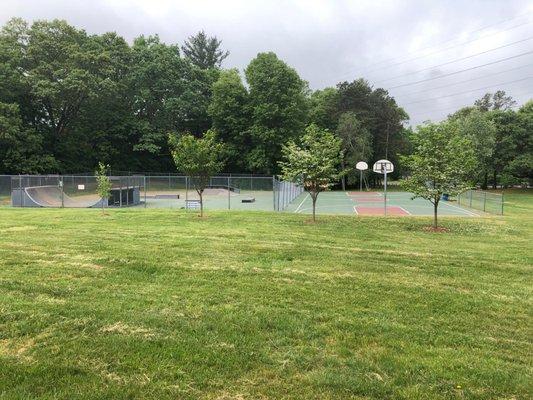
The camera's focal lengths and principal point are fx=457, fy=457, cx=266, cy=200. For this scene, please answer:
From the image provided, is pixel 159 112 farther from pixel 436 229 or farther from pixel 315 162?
pixel 436 229

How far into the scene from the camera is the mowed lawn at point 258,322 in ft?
12.1

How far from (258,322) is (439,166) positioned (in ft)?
41.5

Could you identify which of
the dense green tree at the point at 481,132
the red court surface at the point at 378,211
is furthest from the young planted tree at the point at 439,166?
the dense green tree at the point at 481,132

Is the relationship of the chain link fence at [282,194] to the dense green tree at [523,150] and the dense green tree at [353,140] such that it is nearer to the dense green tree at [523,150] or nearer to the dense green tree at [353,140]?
the dense green tree at [353,140]

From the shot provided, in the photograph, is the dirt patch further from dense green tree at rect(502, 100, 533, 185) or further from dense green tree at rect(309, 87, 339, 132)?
dense green tree at rect(309, 87, 339, 132)

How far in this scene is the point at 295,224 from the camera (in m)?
15.9

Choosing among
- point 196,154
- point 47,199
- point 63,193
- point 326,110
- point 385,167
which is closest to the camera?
point 196,154

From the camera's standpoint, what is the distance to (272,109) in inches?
2206

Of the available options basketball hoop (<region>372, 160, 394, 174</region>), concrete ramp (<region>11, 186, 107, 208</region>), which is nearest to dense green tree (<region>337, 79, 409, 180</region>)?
basketball hoop (<region>372, 160, 394, 174</region>)

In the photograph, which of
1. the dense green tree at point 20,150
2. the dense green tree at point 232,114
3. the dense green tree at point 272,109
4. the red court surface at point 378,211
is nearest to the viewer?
the red court surface at point 378,211

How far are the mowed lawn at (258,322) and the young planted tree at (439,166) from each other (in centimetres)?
568

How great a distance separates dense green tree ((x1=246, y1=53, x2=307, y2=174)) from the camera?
5641cm

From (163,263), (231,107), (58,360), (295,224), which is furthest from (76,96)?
(58,360)

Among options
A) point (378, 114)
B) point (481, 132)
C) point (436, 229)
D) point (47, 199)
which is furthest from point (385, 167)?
point (378, 114)
